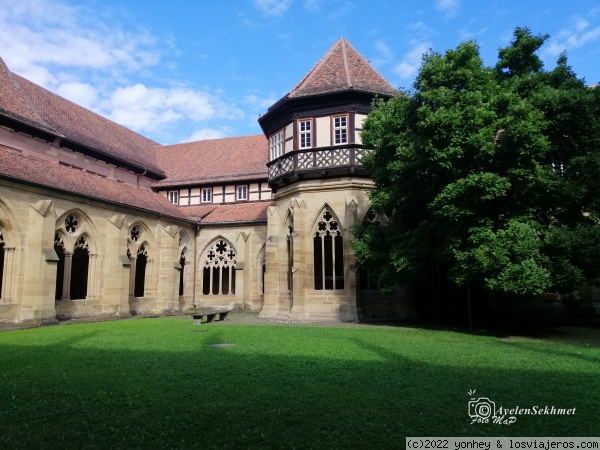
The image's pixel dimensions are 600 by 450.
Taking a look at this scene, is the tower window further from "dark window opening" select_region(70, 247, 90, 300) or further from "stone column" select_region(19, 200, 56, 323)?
"stone column" select_region(19, 200, 56, 323)

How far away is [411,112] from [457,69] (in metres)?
1.99

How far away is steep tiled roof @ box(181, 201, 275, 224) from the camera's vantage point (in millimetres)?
27531

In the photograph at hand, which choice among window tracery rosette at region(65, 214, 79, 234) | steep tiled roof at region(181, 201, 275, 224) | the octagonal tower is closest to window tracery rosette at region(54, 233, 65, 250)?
window tracery rosette at region(65, 214, 79, 234)

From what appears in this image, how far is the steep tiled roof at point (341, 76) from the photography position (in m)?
19.9

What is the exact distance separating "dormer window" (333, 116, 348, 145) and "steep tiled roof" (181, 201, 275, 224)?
830 centimetres

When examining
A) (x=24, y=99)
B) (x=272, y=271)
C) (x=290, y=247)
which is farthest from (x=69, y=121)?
(x=290, y=247)

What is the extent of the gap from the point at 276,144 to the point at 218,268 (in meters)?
10.2


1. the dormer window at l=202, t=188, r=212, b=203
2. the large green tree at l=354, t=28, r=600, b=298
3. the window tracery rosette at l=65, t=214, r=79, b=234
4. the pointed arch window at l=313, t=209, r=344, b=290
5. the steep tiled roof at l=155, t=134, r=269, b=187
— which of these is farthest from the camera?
the dormer window at l=202, t=188, r=212, b=203

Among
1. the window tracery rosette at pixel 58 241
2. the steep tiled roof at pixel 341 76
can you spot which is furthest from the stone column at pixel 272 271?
the window tracery rosette at pixel 58 241

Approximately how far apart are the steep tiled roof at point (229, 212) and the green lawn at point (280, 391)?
16.3m

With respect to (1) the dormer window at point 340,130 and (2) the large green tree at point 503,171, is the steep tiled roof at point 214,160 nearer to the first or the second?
(1) the dormer window at point 340,130

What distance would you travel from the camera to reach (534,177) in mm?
12094

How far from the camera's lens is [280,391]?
6.41 metres

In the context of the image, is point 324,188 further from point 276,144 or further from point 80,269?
point 80,269
